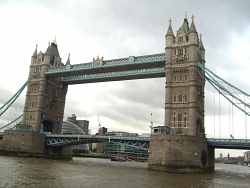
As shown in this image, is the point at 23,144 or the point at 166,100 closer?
the point at 166,100

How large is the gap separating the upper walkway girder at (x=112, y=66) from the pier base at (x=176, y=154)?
17782 mm

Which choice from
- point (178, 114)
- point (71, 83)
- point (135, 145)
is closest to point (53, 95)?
point (71, 83)

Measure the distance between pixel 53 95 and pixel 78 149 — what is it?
69033 millimetres

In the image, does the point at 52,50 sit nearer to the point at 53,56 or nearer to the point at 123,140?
the point at 53,56

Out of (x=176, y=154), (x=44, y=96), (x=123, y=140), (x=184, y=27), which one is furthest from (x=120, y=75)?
(x=176, y=154)

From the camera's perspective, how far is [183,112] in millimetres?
61156

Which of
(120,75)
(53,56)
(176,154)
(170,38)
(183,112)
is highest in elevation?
(53,56)

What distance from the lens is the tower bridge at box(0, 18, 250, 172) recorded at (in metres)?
55.2

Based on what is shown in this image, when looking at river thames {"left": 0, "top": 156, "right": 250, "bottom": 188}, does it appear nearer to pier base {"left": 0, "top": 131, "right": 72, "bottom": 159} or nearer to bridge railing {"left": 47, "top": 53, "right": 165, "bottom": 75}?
bridge railing {"left": 47, "top": 53, "right": 165, "bottom": 75}

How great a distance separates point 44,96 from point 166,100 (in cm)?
3373

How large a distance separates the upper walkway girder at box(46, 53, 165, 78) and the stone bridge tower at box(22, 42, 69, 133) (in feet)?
9.53

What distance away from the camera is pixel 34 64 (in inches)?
3420

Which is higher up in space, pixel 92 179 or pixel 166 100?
pixel 166 100

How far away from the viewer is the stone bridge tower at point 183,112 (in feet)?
177
